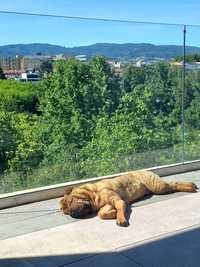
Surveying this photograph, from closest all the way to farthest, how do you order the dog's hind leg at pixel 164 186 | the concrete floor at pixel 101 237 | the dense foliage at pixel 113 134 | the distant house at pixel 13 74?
1. the concrete floor at pixel 101 237
2. the dog's hind leg at pixel 164 186
3. the dense foliage at pixel 113 134
4. the distant house at pixel 13 74

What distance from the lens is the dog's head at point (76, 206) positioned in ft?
17.2

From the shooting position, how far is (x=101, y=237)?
185 inches

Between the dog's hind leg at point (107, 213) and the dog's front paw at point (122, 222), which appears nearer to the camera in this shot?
the dog's front paw at point (122, 222)

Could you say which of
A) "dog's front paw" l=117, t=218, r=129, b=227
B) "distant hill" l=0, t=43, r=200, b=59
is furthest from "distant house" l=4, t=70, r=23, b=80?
"dog's front paw" l=117, t=218, r=129, b=227

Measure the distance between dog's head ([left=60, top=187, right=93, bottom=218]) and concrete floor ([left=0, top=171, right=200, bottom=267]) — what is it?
7 centimetres

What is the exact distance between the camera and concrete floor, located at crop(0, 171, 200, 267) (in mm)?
4262

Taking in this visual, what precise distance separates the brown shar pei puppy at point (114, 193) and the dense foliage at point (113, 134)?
1.80 feet

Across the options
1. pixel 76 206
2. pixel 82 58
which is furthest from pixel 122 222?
pixel 82 58

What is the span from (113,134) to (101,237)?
10.1 feet

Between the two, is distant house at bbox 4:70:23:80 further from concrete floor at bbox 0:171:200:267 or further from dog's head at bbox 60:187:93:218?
dog's head at bbox 60:187:93:218

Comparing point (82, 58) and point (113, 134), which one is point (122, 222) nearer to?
point (113, 134)

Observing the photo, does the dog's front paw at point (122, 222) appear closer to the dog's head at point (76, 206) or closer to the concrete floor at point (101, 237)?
the concrete floor at point (101, 237)

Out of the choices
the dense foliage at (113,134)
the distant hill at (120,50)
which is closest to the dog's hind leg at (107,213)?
the dense foliage at (113,134)

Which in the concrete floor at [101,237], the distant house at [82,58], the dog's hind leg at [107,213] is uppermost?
the distant house at [82,58]
